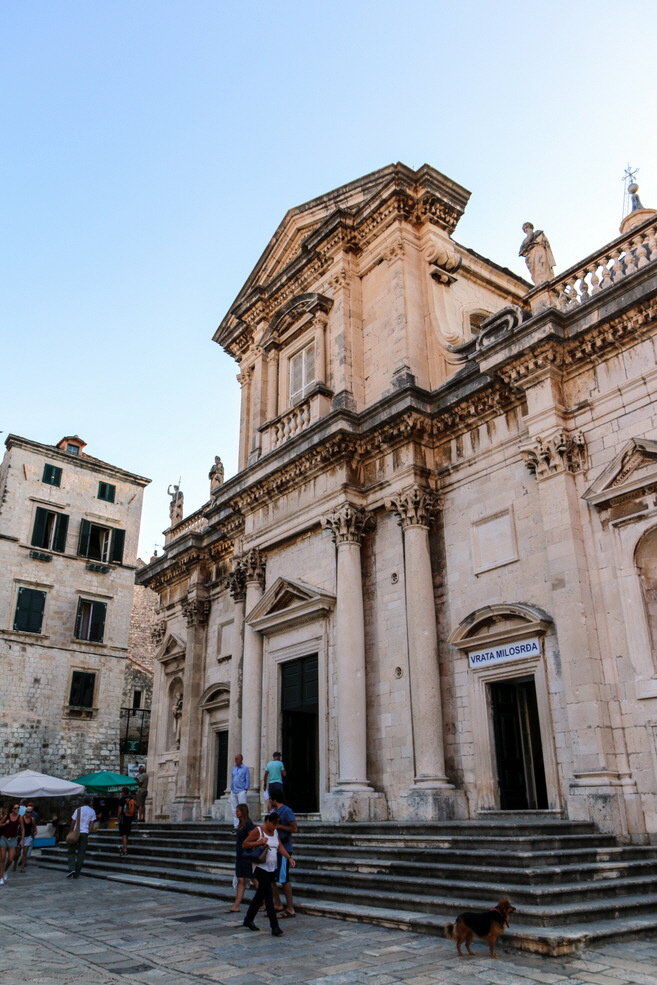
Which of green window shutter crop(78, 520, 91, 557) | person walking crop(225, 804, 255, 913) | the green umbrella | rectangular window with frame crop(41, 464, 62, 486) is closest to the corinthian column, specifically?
person walking crop(225, 804, 255, 913)

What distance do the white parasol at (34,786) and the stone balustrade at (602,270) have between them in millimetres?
17014

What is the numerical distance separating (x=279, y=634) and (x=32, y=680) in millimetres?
16562

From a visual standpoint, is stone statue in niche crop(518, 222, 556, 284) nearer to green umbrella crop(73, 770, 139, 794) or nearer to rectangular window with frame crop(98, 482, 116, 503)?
green umbrella crop(73, 770, 139, 794)

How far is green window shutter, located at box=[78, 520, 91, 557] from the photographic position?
32.3 metres

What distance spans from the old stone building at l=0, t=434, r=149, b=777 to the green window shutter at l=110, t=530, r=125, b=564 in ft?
0.15

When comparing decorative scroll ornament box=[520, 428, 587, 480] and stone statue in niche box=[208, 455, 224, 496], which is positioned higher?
stone statue in niche box=[208, 455, 224, 496]

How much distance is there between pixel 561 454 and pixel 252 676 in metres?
8.78

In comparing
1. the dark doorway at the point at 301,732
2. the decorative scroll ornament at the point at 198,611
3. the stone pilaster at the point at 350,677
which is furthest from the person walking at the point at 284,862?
the decorative scroll ornament at the point at 198,611

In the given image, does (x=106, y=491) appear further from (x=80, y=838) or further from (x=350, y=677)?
(x=350, y=677)

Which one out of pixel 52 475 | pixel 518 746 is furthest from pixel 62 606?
pixel 518 746

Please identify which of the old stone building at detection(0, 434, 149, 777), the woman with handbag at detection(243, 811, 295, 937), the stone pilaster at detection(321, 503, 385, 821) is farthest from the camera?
the old stone building at detection(0, 434, 149, 777)

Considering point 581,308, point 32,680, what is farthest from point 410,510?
point 32,680

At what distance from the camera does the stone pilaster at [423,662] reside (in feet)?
39.5

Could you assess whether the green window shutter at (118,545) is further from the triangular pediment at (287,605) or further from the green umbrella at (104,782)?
the triangular pediment at (287,605)
